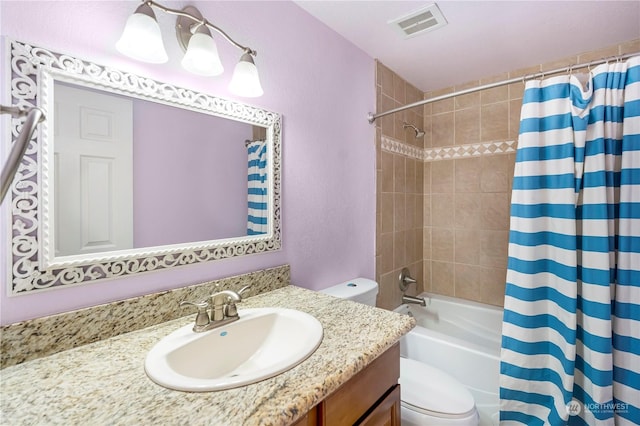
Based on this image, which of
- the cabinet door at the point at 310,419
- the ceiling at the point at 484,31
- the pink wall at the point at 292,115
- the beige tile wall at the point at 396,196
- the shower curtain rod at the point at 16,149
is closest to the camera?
the shower curtain rod at the point at 16,149

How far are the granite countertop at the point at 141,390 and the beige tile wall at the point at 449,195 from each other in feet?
4.26

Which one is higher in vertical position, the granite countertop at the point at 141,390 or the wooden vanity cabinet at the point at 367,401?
the granite countertop at the point at 141,390

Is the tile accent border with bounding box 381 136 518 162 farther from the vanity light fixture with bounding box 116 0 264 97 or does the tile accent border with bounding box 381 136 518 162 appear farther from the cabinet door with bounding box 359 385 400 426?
the cabinet door with bounding box 359 385 400 426

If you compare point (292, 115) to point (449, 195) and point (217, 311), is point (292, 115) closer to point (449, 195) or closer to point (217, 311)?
point (217, 311)

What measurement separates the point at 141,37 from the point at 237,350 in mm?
958

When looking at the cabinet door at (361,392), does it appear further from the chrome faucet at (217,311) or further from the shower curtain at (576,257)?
the shower curtain at (576,257)

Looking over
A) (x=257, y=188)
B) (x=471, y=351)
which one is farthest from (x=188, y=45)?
(x=471, y=351)

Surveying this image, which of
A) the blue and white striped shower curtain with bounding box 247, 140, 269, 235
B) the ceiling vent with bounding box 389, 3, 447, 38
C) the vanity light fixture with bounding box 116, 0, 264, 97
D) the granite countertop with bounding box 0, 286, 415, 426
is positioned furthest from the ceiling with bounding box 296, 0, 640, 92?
the granite countertop with bounding box 0, 286, 415, 426

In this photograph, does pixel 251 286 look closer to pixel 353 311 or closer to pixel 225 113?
pixel 353 311

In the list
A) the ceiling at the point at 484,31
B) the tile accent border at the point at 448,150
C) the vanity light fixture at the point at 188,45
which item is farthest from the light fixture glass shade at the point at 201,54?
the tile accent border at the point at 448,150

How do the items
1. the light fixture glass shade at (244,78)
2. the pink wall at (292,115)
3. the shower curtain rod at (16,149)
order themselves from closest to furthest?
the shower curtain rod at (16,149)
the pink wall at (292,115)
the light fixture glass shade at (244,78)

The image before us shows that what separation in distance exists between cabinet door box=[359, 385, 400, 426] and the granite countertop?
200mm

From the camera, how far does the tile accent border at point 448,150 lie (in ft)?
6.87

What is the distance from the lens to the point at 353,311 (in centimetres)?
99
